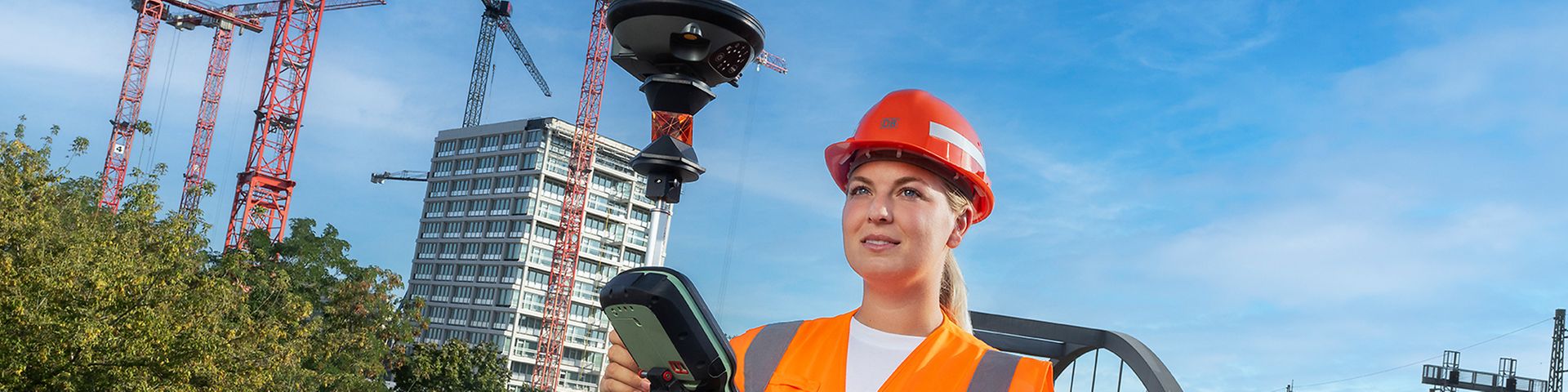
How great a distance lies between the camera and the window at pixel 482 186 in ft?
379

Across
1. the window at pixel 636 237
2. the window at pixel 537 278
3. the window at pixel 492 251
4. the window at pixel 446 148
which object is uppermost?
the window at pixel 446 148

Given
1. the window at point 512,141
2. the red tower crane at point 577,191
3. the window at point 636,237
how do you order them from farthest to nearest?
the window at point 636,237 < the window at point 512,141 < the red tower crane at point 577,191

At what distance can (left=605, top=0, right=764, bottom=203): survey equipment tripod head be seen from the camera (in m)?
3.05

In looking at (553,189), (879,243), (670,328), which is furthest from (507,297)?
(670,328)

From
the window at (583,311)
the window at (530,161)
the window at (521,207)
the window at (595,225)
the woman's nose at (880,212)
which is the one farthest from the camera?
the window at (595,225)

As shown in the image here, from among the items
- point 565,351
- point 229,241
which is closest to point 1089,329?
point 229,241

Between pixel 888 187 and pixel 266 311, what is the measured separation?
35418 mm

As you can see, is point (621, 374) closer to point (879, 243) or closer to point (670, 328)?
point (670, 328)

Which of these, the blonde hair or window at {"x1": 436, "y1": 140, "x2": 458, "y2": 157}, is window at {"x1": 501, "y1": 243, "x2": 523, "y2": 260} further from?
the blonde hair

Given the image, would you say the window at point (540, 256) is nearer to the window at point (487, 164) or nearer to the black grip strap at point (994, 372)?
the window at point (487, 164)

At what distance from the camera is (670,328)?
2.25 m

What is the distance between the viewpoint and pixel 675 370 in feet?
7.54

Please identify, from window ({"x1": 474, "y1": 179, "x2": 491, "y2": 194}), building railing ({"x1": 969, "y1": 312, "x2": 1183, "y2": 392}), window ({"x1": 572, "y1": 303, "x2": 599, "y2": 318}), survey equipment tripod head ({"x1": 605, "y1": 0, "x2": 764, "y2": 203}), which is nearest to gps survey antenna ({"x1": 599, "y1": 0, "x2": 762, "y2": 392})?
survey equipment tripod head ({"x1": 605, "y1": 0, "x2": 764, "y2": 203})

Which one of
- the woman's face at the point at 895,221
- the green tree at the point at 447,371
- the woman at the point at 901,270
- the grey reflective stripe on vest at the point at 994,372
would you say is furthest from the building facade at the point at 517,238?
the grey reflective stripe on vest at the point at 994,372
